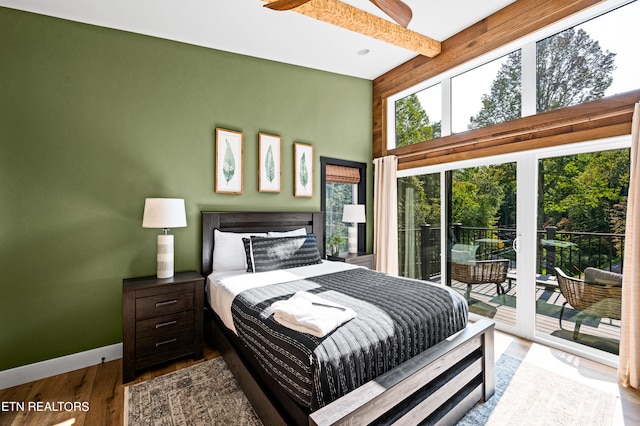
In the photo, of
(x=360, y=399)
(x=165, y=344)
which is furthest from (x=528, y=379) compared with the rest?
(x=165, y=344)

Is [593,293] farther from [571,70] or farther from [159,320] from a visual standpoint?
[159,320]

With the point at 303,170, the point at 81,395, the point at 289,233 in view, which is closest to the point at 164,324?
the point at 81,395

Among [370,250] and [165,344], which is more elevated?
[370,250]

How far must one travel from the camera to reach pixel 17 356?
7.67 ft

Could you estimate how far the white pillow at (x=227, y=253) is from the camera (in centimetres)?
302

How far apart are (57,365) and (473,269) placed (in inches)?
167

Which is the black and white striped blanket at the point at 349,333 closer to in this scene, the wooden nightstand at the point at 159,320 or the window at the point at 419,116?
the wooden nightstand at the point at 159,320

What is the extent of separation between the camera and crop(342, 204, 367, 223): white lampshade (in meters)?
3.98

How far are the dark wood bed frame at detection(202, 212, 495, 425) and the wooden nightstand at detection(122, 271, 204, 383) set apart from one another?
0.35m

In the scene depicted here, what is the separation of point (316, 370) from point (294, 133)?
3072 mm

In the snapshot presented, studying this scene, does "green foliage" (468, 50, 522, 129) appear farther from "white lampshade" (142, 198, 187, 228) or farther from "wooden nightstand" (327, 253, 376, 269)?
"white lampshade" (142, 198, 187, 228)

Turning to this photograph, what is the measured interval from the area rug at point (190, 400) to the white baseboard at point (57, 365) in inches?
25.0

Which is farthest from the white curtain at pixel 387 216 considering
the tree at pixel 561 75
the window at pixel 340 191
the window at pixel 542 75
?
the tree at pixel 561 75

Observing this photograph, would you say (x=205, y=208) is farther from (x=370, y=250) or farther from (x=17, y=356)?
(x=370, y=250)
